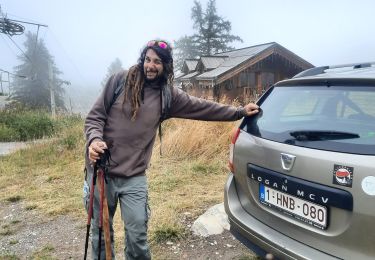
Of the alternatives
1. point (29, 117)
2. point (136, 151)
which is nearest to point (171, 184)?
point (136, 151)

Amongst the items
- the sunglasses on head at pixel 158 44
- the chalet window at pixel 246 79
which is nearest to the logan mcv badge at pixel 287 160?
the sunglasses on head at pixel 158 44

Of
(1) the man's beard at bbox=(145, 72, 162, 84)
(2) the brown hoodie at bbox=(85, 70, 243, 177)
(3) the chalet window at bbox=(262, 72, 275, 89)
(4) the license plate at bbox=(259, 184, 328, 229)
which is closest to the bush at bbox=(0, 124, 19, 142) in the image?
(2) the brown hoodie at bbox=(85, 70, 243, 177)

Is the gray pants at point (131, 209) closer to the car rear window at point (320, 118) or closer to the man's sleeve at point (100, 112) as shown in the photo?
the man's sleeve at point (100, 112)

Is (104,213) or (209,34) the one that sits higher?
(209,34)

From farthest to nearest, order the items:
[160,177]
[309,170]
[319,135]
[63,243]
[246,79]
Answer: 1. [246,79]
2. [160,177]
3. [63,243]
4. [319,135]
5. [309,170]

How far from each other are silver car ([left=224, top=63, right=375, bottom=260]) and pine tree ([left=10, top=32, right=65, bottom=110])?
3460 centimetres

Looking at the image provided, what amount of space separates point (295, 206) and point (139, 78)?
1434mm

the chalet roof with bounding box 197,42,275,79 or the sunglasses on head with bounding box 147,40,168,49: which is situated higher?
the chalet roof with bounding box 197,42,275,79

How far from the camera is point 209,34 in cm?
4572

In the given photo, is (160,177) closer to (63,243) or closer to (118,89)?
(63,243)

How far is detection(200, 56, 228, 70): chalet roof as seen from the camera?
21734 millimetres

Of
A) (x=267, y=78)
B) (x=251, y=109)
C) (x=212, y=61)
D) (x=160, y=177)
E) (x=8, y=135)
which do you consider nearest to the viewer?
(x=251, y=109)

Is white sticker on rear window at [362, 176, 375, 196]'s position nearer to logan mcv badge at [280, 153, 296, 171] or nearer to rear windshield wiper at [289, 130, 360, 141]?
rear windshield wiper at [289, 130, 360, 141]

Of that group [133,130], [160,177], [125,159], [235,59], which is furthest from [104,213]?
[235,59]
